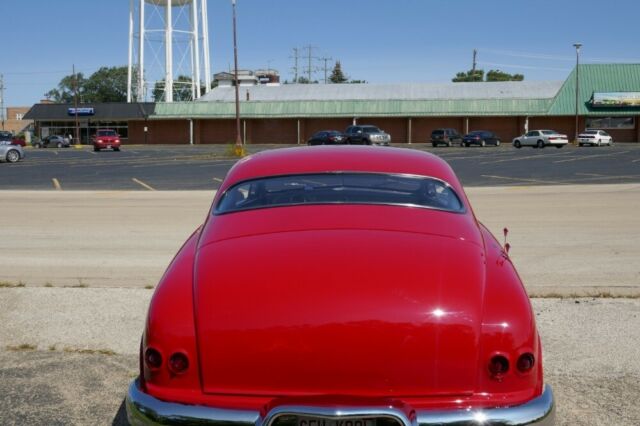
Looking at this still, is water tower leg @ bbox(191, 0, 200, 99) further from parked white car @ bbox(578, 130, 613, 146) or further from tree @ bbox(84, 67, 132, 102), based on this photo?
tree @ bbox(84, 67, 132, 102)

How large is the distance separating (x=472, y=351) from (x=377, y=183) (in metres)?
1.77

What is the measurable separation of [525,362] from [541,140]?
5089cm

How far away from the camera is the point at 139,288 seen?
7.22 metres

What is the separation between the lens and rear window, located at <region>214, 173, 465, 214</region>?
423 centimetres

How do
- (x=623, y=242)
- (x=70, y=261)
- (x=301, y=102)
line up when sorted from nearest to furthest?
(x=70, y=261)
(x=623, y=242)
(x=301, y=102)

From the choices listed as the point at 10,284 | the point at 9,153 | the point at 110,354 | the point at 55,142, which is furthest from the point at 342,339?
the point at 55,142

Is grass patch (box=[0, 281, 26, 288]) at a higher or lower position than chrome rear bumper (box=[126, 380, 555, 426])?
lower

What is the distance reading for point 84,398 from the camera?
444 centimetres

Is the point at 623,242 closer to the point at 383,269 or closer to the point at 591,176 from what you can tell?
the point at 383,269

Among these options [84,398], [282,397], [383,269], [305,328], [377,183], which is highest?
[377,183]

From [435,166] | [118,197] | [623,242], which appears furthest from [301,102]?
[435,166]

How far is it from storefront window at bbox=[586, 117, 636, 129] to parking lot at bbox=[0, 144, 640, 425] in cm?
4883

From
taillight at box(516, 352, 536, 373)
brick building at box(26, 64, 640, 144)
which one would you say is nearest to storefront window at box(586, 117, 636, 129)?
brick building at box(26, 64, 640, 144)

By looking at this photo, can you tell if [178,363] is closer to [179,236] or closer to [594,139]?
[179,236]
